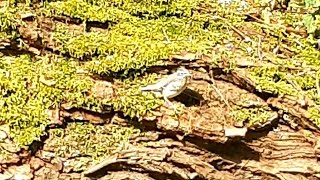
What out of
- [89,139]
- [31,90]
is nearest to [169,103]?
[89,139]

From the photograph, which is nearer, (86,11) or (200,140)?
(200,140)

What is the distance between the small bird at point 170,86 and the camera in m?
2.01

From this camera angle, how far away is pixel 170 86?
6.57ft

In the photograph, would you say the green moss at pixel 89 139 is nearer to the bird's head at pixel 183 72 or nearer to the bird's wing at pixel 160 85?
the bird's wing at pixel 160 85

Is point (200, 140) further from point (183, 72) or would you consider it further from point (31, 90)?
point (31, 90)

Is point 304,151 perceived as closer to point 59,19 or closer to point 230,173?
point 230,173

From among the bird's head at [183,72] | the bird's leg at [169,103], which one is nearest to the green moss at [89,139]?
the bird's leg at [169,103]

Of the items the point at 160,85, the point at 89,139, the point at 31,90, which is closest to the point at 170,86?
the point at 160,85

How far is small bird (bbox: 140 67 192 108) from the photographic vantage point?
2.01 meters

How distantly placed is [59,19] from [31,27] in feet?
0.45

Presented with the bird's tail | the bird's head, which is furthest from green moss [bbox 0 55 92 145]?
the bird's head

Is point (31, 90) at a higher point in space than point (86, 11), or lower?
lower

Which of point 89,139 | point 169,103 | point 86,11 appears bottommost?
point 89,139

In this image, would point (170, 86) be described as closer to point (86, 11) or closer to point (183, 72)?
point (183, 72)
